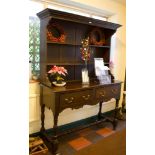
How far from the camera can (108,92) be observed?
2.85 metres

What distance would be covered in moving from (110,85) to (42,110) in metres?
1.19

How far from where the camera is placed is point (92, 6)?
3.07 metres

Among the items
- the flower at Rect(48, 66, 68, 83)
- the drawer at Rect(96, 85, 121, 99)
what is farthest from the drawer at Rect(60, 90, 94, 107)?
the flower at Rect(48, 66, 68, 83)

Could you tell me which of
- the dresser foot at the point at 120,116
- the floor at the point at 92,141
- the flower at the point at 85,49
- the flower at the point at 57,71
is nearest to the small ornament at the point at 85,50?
the flower at the point at 85,49

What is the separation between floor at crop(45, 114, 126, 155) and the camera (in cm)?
232

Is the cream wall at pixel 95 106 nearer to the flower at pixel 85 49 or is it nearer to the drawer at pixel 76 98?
the drawer at pixel 76 98

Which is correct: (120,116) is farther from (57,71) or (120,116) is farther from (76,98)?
(57,71)

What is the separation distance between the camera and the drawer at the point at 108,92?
2.70 m

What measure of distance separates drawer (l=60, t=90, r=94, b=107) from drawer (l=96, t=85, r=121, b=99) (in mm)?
174

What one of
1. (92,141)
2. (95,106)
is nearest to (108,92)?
(95,106)

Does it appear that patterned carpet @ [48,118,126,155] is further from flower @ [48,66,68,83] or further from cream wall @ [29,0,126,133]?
flower @ [48,66,68,83]
